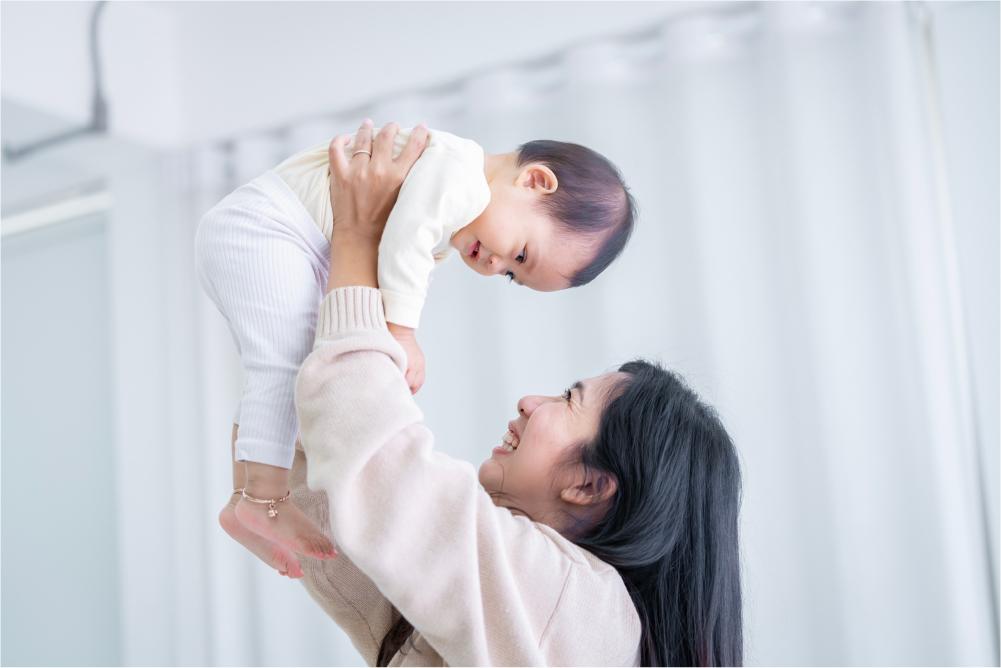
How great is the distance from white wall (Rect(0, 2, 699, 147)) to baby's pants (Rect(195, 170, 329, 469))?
1402mm

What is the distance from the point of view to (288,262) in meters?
1.14

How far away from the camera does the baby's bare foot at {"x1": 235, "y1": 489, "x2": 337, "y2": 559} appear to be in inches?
43.3

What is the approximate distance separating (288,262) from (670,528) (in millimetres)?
608

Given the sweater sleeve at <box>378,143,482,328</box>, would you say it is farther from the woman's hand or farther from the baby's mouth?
the baby's mouth

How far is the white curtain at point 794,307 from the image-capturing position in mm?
1941

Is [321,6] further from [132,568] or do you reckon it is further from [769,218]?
[132,568]

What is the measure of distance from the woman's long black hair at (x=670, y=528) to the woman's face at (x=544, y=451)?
0.9 inches

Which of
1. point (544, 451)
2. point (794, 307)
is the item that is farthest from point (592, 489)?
point (794, 307)

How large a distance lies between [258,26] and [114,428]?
1.38 m

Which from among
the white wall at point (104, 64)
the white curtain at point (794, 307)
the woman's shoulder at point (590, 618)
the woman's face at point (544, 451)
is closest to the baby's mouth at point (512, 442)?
the woman's face at point (544, 451)

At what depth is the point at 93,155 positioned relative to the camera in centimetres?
291

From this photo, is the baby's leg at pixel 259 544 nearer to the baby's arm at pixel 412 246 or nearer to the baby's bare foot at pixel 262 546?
the baby's bare foot at pixel 262 546

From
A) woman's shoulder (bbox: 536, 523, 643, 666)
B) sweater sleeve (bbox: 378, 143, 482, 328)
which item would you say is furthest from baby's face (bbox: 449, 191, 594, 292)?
woman's shoulder (bbox: 536, 523, 643, 666)

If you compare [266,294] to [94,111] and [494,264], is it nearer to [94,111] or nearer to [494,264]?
[494,264]
